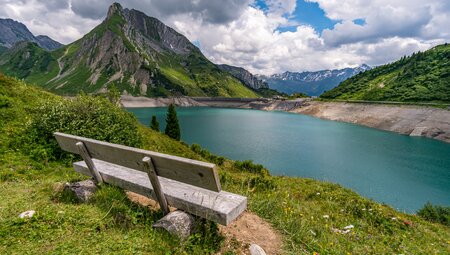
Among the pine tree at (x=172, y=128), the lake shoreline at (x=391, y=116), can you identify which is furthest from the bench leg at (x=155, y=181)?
the lake shoreline at (x=391, y=116)

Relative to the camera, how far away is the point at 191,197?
4.62m

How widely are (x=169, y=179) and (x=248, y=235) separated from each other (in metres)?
2.07

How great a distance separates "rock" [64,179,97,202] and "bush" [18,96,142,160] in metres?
5.37

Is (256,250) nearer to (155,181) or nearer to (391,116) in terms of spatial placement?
(155,181)

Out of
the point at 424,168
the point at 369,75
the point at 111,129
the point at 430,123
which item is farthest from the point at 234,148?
the point at 369,75

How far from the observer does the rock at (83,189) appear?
18.4 ft

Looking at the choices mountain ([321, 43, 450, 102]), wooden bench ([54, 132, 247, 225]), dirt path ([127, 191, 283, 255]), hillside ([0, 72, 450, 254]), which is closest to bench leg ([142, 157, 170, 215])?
wooden bench ([54, 132, 247, 225])

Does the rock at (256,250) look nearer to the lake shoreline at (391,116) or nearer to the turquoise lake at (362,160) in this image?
the turquoise lake at (362,160)

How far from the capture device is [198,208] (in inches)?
173

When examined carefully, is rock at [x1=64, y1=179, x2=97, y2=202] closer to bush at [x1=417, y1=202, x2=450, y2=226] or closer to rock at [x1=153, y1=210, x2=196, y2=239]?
rock at [x1=153, y1=210, x2=196, y2=239]

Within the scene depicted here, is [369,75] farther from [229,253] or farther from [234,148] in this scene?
[229,253]

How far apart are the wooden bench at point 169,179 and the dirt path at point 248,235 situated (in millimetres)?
793

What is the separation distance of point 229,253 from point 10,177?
819 centimetres

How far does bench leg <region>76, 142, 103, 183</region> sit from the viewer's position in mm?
5457
